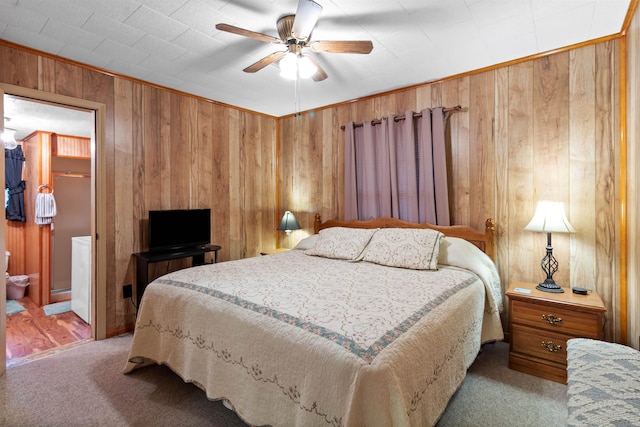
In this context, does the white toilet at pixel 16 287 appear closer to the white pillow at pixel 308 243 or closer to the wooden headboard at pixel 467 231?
the white pillow at pixel 308 243

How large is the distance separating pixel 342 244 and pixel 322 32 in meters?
1.83

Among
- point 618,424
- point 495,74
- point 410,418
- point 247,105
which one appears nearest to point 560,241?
point 495,74

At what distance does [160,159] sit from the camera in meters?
3.42

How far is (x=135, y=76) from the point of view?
3.13 metres

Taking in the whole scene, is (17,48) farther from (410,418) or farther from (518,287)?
(518,287)

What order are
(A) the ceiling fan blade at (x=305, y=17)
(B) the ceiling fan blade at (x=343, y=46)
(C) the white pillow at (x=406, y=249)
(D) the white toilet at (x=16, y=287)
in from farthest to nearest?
1. (D) the white toilet at (x=16, y=287)
2. (C) the white pillow at (x=406, y=249)
3. (B) the ceiling fan blade at (x=343, y=46)
4. (A) the ceiling fan blade at (x=305, y=17)

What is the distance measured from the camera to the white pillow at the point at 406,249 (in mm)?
2576

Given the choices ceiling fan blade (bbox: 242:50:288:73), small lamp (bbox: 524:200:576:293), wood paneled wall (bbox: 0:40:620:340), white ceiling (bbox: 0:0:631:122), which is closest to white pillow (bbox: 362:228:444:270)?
wood paneled wall (bbox: 0:40:620:340)

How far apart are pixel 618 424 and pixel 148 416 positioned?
2.25 m

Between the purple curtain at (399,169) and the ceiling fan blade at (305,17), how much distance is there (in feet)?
5.54

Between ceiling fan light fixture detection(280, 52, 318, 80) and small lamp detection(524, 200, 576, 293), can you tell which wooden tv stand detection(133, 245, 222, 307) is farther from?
small lamp detection(524, 200, 576, 293)

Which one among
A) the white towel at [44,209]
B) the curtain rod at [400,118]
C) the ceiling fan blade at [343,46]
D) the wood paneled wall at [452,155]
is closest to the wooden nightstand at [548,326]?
the wood paneled wall at [452,155]

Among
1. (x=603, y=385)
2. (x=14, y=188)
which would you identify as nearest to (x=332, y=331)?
(x=603, y=385)

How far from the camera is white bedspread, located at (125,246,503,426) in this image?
1.22 m
